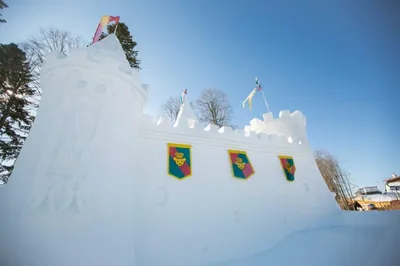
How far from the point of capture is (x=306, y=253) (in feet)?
17.2

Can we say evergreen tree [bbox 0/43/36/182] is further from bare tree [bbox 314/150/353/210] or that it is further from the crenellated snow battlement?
bare tree [bbox 314/150/353/210]

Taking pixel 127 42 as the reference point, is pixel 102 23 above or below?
below

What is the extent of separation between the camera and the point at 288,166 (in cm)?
841

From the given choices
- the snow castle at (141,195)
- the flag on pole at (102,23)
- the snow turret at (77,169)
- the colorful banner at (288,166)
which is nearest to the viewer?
the snow turret at (77,169)

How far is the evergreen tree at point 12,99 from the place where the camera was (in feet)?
31.6

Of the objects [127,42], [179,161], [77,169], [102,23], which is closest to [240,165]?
[179,161]

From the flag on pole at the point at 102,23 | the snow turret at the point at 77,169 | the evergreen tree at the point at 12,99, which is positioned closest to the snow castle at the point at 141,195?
the snow turret at the point at 77,169

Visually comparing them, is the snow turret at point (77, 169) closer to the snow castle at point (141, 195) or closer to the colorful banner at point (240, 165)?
the snow castle at point (141, 195)

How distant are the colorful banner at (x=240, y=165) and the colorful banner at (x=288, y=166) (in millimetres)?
2049

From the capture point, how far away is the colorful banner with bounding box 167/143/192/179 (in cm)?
→ 579

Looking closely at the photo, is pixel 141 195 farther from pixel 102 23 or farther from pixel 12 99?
pixel 12 99

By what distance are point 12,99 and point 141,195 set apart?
1110 cm

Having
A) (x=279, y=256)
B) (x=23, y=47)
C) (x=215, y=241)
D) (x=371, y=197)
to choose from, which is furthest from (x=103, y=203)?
(x=371, y=197)

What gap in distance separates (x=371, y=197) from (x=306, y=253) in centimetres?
2702
